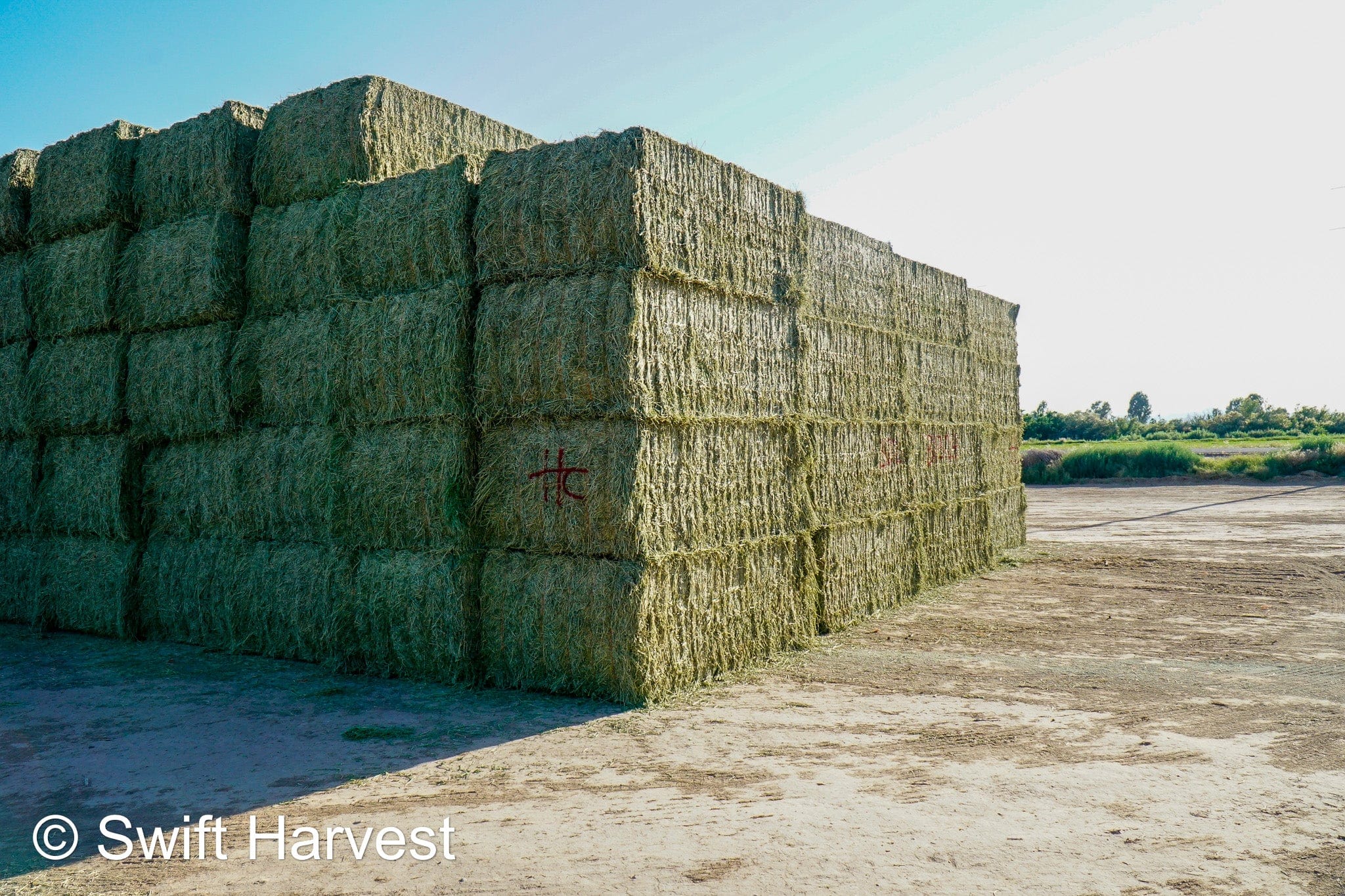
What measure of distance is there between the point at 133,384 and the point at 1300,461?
38.6m

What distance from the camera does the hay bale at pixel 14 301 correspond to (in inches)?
427

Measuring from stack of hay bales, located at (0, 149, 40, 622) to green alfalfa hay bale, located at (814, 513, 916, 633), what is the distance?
878cm

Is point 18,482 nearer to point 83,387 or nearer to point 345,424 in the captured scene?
point 83,387

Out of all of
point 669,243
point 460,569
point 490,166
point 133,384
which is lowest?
point 460,569

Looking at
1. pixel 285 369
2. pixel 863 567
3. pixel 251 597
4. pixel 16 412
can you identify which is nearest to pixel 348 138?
pixel 285 369

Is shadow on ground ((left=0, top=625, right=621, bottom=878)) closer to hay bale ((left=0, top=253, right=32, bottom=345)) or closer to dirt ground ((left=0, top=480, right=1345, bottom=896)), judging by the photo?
dirt ground ((left=0, top=480, right=1345, bottom=896))

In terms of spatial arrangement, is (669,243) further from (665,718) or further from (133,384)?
(133,384)

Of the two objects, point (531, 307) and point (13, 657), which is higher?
point (531, 307)

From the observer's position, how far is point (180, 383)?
9.51m

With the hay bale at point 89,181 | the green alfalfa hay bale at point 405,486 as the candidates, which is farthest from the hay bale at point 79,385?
the green alfalfa hay bale at point 405,486

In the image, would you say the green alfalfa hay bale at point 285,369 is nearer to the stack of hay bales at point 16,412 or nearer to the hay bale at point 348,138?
the hay bale at point 348,138

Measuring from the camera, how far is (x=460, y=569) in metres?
7.79

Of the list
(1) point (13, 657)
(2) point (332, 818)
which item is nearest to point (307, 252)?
(1) point (13, 657)

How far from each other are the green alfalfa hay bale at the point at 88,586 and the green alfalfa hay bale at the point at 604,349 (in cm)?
493
